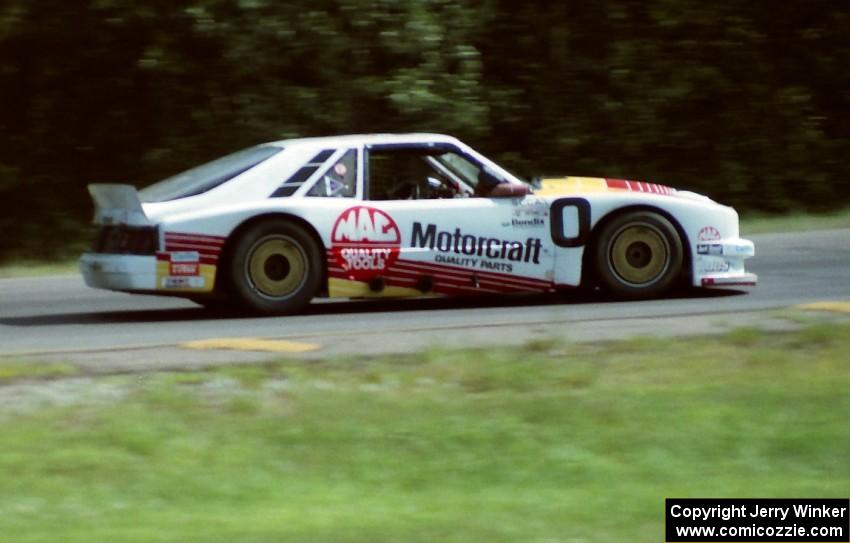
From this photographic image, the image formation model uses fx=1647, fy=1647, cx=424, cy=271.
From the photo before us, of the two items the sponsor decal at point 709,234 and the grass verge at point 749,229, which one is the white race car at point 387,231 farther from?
the grass verge at point 749,229

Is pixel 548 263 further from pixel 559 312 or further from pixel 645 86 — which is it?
pixel 645 86

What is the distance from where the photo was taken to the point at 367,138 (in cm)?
1230

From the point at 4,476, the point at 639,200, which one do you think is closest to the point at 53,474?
the point at 4,476

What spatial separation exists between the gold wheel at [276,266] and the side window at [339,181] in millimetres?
442

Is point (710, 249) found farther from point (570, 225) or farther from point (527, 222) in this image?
point (527, 222)

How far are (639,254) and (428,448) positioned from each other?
548 centimetres

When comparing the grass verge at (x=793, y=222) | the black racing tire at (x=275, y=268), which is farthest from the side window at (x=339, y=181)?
the grass verge at (x=793, y=222)

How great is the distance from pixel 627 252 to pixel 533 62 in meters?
9.98

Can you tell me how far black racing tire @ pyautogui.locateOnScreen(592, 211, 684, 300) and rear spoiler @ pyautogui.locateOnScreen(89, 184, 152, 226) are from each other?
339cm

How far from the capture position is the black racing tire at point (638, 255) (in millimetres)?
12336

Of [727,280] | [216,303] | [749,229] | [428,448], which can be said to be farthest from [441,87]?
[428,448]

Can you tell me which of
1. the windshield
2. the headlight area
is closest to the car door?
the windshield

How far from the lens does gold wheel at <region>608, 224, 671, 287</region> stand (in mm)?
12375

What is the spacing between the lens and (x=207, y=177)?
12.1 m
